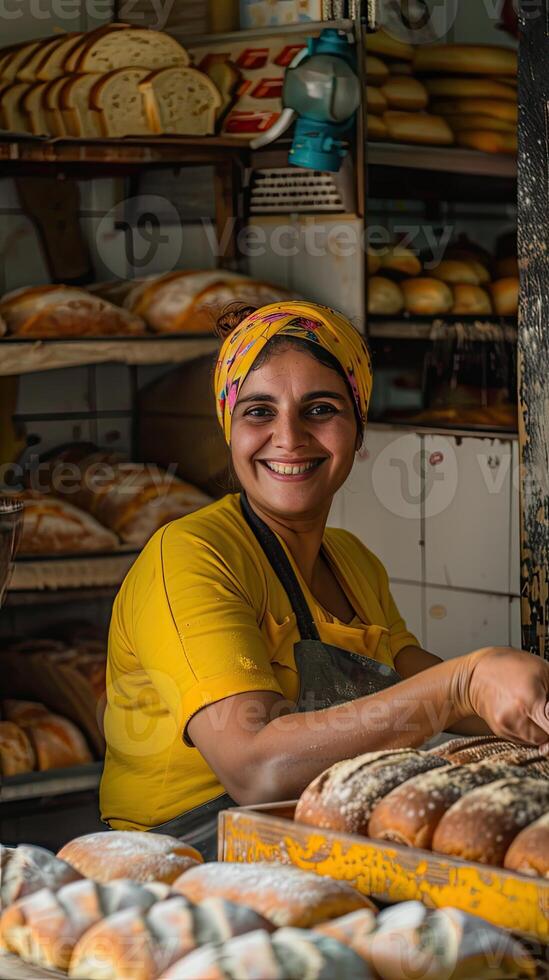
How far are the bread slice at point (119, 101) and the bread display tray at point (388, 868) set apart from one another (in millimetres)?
2000

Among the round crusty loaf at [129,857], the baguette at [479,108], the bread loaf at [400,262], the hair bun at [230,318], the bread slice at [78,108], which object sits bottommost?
the round crusty loaf at [129,857]

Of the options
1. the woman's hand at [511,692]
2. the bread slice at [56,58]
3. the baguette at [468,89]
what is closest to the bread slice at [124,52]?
the bread slice at [56,58]

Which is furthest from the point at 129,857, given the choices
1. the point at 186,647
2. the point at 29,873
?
the point at 186,647

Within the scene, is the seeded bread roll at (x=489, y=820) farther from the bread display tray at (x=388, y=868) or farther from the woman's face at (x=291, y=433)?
the woman's face at (x=291, y=433)

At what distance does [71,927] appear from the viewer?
941 millimetres

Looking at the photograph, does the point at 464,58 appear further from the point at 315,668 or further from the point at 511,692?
the point at 511,692

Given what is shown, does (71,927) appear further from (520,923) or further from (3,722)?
(3,722)

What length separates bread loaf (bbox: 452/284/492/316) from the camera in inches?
132

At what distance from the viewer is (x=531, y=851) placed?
3.16ft

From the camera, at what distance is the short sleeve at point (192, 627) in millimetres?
1482

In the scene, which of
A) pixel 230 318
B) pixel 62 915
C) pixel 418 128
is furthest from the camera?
pixel 418 128

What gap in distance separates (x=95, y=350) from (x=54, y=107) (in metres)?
0.55

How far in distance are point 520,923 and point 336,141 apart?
2294 mm

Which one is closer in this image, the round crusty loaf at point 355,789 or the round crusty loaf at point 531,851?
the round crusty loaf at point 531,851
